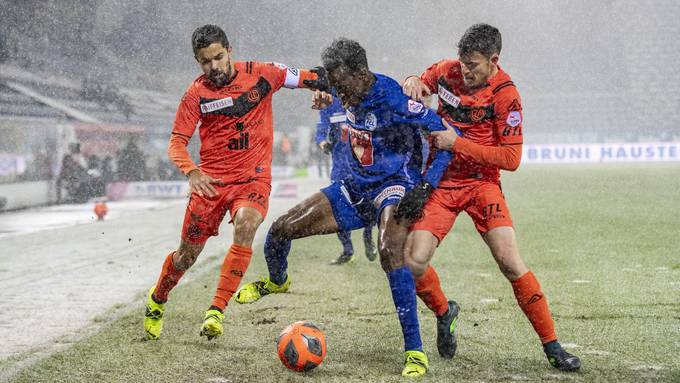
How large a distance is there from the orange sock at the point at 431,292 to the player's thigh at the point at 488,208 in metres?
0.41

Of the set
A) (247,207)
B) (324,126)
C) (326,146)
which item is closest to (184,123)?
(247,207)

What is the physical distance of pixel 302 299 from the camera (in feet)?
22.6

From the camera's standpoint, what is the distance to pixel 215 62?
5156 millimetres

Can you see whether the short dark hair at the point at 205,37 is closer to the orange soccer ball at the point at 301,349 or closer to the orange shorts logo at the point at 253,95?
the orange shorts logo at the point at 253,95

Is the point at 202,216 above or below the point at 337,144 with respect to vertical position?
below

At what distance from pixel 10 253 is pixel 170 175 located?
18.0m

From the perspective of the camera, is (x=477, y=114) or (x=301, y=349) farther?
(x=477, y=114)

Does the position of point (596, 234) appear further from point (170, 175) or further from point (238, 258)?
point (170, 175)

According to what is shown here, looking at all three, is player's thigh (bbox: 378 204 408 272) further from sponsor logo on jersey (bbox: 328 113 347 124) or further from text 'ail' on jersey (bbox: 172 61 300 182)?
sponsor logo on jersey (bbox: 328 113 347 124)

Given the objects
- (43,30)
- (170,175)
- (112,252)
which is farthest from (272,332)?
(43,30)

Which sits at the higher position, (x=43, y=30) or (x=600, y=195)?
(x=43, y=30)

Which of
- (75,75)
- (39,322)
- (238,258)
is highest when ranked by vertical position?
(75,75)

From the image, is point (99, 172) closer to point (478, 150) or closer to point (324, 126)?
point (324, 126)

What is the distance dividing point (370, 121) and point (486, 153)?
27.6 inches
